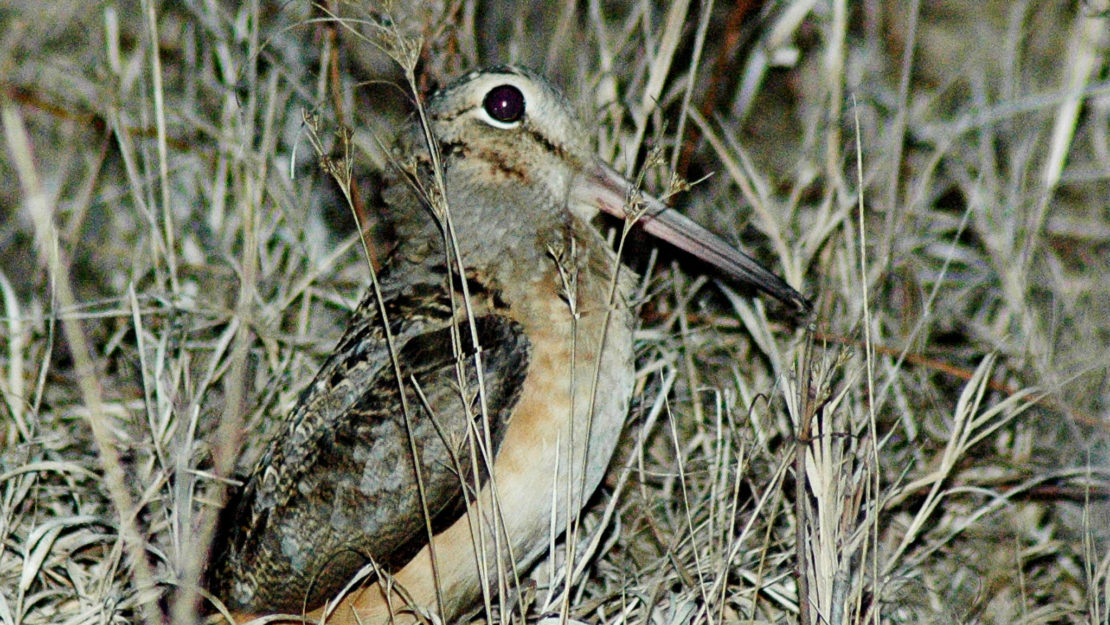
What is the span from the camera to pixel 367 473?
115 inches

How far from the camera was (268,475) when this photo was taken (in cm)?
304

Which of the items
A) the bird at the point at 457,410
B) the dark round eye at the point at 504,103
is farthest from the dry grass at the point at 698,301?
the dark round eye at the point at 504,103

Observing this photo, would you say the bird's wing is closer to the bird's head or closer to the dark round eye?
the bird's head

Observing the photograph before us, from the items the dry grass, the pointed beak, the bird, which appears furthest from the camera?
the pointed beak

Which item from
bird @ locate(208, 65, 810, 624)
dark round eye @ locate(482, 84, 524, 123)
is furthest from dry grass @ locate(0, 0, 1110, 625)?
dark round eye @ locate(482, 84, 524, 123)

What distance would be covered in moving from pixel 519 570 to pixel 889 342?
1.55 meters

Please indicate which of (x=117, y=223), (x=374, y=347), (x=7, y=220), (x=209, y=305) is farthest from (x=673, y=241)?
(x=7, y=220)

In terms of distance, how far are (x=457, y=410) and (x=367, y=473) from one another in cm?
27

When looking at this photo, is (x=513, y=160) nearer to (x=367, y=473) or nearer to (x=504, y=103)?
(x=504, y=103)

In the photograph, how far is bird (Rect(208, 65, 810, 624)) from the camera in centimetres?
291

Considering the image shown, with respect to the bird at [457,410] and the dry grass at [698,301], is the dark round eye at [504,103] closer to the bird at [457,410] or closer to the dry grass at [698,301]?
the bird at [457,410]

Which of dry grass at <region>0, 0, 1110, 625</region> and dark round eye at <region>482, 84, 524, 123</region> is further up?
dark round eye at <region>482, 84, 524, 123</region>

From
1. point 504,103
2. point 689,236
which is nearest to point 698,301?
point 689,236

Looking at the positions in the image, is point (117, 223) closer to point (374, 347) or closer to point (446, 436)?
point (374, 347)
